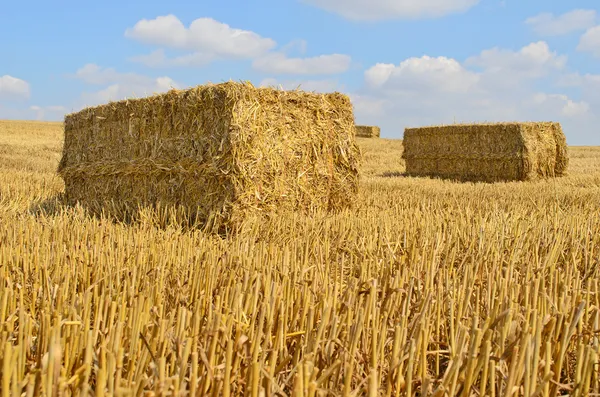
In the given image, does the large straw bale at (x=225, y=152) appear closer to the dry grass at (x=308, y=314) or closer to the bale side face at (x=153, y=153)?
the bale side face at (x=153, y=153)

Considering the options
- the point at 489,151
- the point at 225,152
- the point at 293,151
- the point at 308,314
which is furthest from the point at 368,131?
the point at 308,314

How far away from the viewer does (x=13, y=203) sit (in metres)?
8.84

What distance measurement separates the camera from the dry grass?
1.91 meters

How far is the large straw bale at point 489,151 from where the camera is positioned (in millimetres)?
14711

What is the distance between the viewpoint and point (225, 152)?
247 inches

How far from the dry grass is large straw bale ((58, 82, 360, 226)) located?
2.05 feet

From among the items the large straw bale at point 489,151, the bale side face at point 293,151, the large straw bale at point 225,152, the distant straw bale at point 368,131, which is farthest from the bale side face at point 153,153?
the distant straw bale at point 368,131

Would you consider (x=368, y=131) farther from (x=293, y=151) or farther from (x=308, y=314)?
(x=308, y=314)

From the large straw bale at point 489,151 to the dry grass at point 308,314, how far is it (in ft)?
29.8

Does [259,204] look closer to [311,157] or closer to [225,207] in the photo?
[225,207]

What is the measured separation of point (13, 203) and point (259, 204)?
4.37 m

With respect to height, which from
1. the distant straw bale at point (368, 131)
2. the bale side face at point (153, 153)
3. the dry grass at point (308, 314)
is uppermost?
the distant straw bale at point (368, 131)

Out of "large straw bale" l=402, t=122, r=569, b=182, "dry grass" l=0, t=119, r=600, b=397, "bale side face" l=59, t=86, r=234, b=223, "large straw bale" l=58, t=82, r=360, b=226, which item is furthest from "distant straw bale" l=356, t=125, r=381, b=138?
"dry grass" l=0, t=119, r=600, b=397

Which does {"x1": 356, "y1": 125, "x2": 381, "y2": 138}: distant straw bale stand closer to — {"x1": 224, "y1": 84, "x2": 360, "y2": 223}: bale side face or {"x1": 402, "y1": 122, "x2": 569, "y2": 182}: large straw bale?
{"x1": 402, "y1": 122, "x2": 569, "y2": 182}: large straw bale
